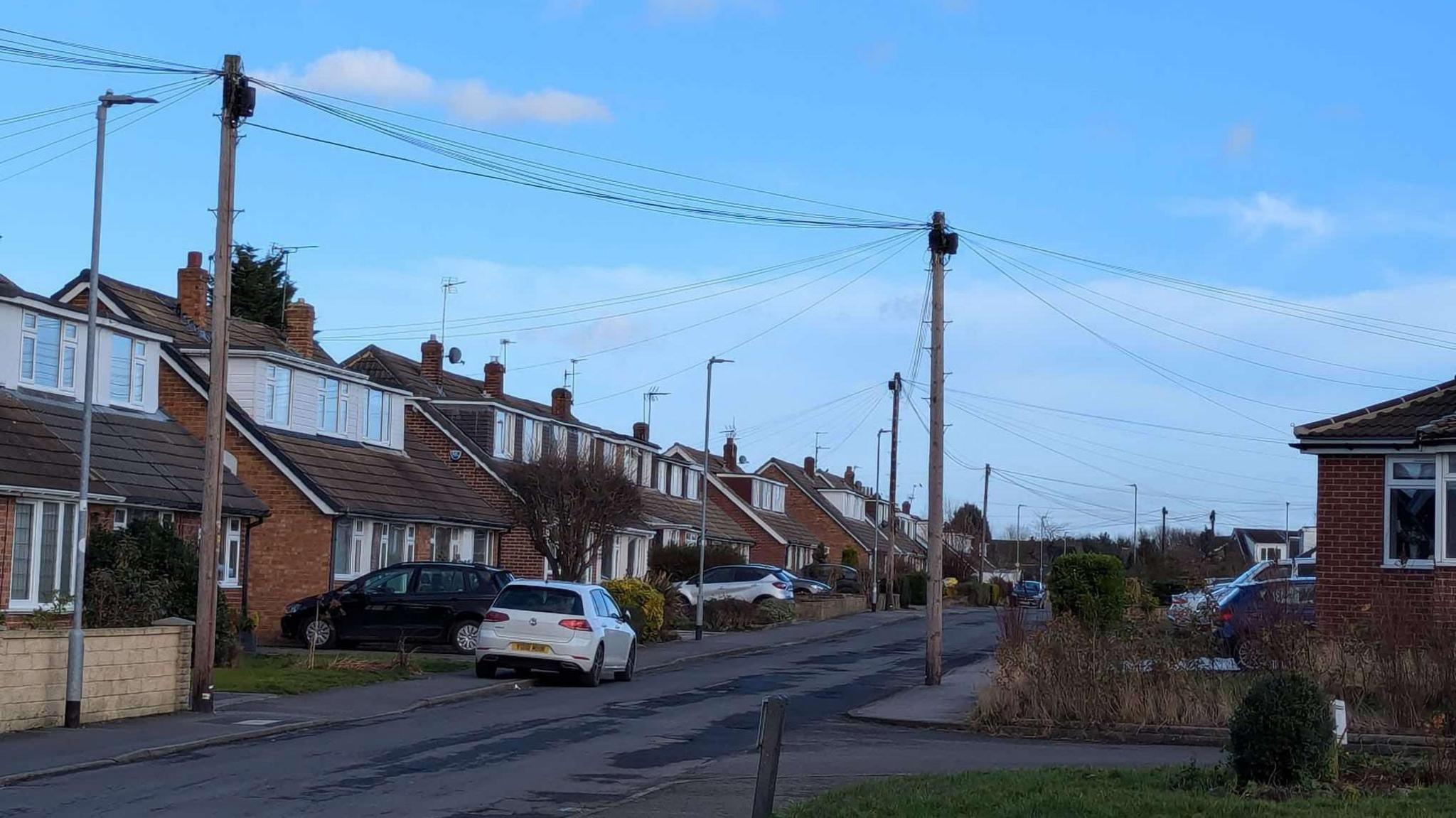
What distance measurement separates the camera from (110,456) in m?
29.3

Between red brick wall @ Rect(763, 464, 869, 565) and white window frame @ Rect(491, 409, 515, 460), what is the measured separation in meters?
42.9

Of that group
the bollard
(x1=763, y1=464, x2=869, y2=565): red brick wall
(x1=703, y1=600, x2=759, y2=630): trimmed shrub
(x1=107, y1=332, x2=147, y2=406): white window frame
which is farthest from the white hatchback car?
(x1=763, y1=464, x2=869, y2=565): red brick wall

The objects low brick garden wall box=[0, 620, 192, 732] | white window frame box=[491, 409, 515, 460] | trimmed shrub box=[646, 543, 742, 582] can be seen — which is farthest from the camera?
trimmed shrub box=[646, 543, 742, 582]

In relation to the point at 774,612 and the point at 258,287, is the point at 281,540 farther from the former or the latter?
the point at 258,287

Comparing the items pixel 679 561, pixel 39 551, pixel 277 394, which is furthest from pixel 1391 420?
pixel 679 561

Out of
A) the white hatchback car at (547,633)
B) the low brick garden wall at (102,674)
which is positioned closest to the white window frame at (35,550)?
the low brick garden wall at (102,674)

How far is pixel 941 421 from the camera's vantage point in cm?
2769

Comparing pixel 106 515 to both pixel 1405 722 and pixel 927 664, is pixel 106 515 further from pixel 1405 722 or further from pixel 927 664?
pixel 1405 722

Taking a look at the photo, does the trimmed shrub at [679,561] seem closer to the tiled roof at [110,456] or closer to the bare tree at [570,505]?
the bare tree at [570,505]

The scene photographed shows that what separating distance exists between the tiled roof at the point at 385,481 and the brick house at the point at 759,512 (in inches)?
1192

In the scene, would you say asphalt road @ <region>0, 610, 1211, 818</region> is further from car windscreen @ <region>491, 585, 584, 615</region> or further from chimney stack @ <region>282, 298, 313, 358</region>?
chimney stack @ <region>282, 298, 313, 358</region>

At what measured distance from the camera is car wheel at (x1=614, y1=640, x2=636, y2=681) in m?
27.6

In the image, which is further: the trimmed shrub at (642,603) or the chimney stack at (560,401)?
the chimney stack at (560,401)

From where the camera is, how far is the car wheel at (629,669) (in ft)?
90.5
